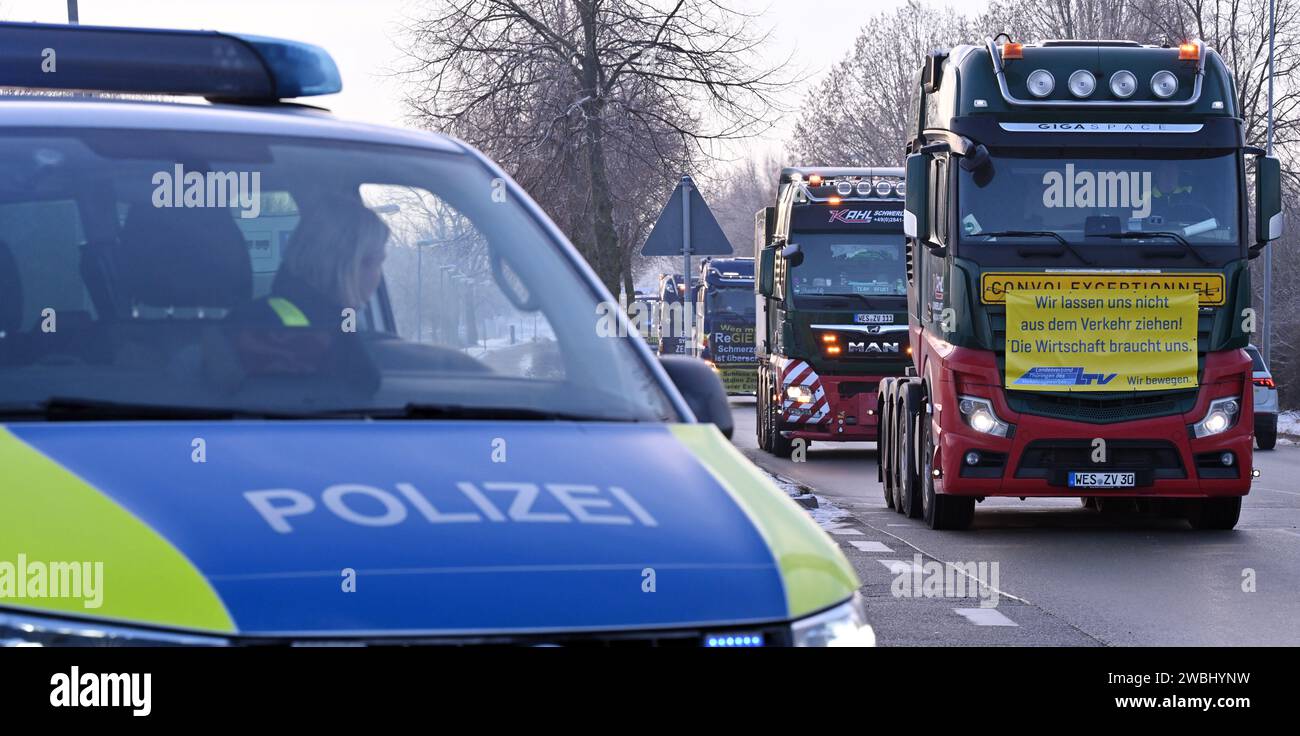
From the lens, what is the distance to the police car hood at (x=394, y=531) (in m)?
2.81

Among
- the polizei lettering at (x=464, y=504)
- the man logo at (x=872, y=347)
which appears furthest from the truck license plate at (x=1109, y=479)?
the polizei lettering at (x=464, y=504)

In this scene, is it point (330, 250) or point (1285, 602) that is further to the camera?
point (1285, 602)

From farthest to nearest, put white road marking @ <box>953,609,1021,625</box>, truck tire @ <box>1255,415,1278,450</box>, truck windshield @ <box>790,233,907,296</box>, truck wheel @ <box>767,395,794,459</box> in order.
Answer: truck tire @ <box>1255,415,1278,450</box>
truck wheel @ <box>767,395,794,459</box>
truck windshield @ <box>790,233,907,296</box>
white road marking @ <box>953,609,1021,625</box>

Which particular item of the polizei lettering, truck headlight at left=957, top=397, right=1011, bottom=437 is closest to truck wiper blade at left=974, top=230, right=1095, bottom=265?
truck headlight at left=957, top=397, right=1011, bottom=437

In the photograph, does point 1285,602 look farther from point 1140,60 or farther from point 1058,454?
point 1140,60

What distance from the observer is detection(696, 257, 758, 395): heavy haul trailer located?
49.2 m

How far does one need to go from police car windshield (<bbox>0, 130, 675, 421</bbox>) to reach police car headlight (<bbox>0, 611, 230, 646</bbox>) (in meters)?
0.75

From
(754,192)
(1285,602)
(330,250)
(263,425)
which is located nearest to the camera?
(263,425)

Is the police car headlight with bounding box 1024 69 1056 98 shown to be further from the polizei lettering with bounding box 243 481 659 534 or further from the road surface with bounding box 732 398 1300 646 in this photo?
the polizei lettering with bounding box 243 481 659 534

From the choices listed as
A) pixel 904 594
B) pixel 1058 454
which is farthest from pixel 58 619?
pixel 1058 454

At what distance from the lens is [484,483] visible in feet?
10.5

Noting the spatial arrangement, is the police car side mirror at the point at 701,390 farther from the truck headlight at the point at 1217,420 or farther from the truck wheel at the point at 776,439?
the truck wheel at the point at 776,439

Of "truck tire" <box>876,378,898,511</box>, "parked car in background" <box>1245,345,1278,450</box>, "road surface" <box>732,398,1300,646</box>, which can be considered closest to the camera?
"road surface" <box>732,398,1300,646</box>
